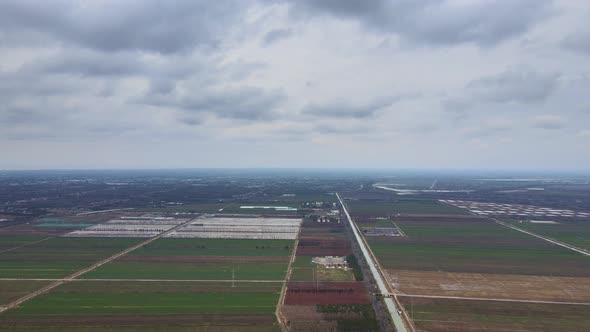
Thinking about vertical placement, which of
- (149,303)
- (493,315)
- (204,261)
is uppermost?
(204,261)

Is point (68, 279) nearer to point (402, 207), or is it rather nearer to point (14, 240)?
point (14, 240)

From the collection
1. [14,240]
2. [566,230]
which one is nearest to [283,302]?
[14,240]

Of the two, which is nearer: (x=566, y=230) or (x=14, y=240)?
(x=14, y=240)

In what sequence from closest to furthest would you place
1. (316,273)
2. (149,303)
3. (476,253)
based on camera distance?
(149,303) < (316,273) < (476,253)

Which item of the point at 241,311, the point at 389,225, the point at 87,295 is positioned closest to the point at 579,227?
the point at 389,225

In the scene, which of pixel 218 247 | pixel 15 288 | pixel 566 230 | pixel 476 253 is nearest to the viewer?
pixel 15 288

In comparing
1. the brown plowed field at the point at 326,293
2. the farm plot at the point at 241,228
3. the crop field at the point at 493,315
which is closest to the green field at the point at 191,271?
the brown plowed field at the point at 326,293

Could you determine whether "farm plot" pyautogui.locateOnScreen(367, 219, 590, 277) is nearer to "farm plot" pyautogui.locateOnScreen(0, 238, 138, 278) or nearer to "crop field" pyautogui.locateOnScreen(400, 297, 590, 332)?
"crop field" pyautogui.locateOnScreen(400, 297, 590, 332)
